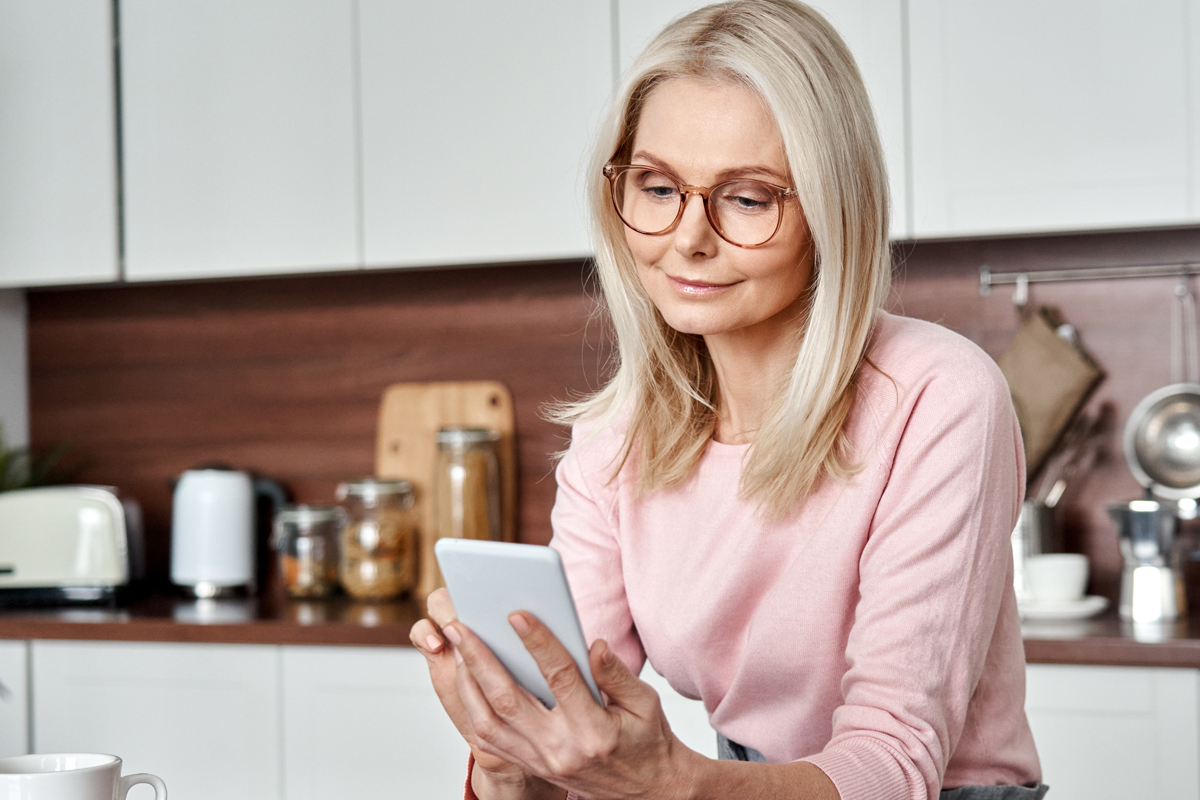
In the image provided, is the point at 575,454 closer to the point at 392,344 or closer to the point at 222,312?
the point at 392,344

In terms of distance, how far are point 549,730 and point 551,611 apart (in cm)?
10

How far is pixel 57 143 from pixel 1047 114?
1.85 m

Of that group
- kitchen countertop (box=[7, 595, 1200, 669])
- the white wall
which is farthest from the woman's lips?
the white wall

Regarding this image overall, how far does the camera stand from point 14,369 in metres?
2.67

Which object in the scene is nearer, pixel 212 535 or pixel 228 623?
pixel 228 623

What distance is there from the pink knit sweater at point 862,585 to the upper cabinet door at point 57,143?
152 centimetres

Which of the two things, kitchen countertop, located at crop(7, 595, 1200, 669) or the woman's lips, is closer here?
the woman's lips

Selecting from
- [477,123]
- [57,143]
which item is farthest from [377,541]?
[57,143]

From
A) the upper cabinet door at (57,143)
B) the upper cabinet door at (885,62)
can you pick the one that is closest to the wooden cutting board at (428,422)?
the upper cabinet door at (57,143)

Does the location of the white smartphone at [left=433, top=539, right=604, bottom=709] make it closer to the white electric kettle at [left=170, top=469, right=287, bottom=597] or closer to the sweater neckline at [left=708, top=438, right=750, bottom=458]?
the sweater neckline at [left=708, top=438, right=750, bottom=458]

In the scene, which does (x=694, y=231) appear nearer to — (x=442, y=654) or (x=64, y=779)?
(x=442, y=654)

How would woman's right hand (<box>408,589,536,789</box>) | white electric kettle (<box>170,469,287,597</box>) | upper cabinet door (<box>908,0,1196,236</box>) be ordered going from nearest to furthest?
woman's right hand (<box>408,589,536,789</box>), upper cabinet door (<box>908,0,1196,236</box>), white electric kettle (<box>170,469,287,597</box>)

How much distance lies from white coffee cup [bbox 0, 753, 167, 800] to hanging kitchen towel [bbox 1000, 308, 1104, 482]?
1652mm

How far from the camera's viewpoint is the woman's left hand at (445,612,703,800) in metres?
0.71
